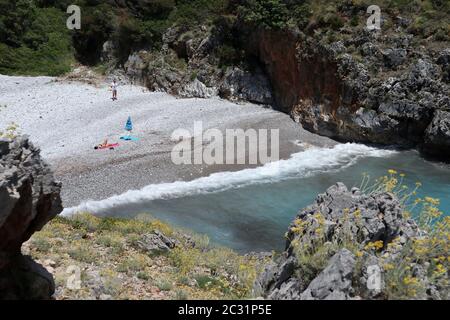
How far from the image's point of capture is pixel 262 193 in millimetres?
21172

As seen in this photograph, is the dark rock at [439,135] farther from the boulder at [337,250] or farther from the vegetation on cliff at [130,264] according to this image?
the boulder at [337,250]

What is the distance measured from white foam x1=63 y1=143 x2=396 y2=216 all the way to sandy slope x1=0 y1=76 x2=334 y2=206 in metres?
0.63

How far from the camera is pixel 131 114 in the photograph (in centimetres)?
3030

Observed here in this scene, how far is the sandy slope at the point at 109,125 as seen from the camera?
846 inches

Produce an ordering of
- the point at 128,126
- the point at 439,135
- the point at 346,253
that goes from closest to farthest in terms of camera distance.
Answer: the point at 346,253 → the point at 439,135 → the point at 128,126

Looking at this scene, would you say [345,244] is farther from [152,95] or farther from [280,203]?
[152,95]

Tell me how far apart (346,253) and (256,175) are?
16.8 metres

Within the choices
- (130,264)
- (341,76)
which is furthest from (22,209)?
(341,76)

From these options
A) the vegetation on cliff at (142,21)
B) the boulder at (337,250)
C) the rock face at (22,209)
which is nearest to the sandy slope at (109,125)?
the vegetation on cliff at (142,21)

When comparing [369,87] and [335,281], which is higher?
[369,87]

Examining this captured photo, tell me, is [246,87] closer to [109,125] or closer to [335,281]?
[109,125]

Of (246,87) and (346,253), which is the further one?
(246,87)

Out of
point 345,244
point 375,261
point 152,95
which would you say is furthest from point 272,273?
point 152,95
